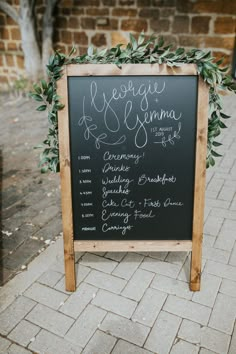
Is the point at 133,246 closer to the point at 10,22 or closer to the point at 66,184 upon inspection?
the point at 66,184

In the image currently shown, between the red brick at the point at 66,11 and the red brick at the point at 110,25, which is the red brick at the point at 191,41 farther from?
the red brick at the point at 66,11

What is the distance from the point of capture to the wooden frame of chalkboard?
8.96ft

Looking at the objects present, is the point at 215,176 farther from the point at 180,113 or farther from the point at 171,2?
the point at 171,2

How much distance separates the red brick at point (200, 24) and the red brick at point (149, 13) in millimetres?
761

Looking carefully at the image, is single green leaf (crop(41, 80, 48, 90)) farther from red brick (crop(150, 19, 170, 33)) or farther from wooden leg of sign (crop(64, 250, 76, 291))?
red brick (crop(150, 19, 170, 33))

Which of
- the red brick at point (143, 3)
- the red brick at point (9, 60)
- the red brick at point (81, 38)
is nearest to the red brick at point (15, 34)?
the red brick at point (9, 60)

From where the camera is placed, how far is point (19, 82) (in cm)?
888

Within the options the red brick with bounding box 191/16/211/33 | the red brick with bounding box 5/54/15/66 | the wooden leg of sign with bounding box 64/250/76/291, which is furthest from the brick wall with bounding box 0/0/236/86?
the wooden leg of sign with bounding box 64/250/76/291

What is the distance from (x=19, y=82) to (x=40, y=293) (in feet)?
21.7

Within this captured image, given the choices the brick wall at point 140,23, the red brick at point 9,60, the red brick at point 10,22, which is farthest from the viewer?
the red brick at point 9,60

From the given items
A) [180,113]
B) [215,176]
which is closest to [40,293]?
[180,113]

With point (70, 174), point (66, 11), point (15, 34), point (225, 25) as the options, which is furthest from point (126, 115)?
point (15, 34)

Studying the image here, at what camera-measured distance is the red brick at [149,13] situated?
787cm

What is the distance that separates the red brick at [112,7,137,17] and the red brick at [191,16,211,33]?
123 centimetres
